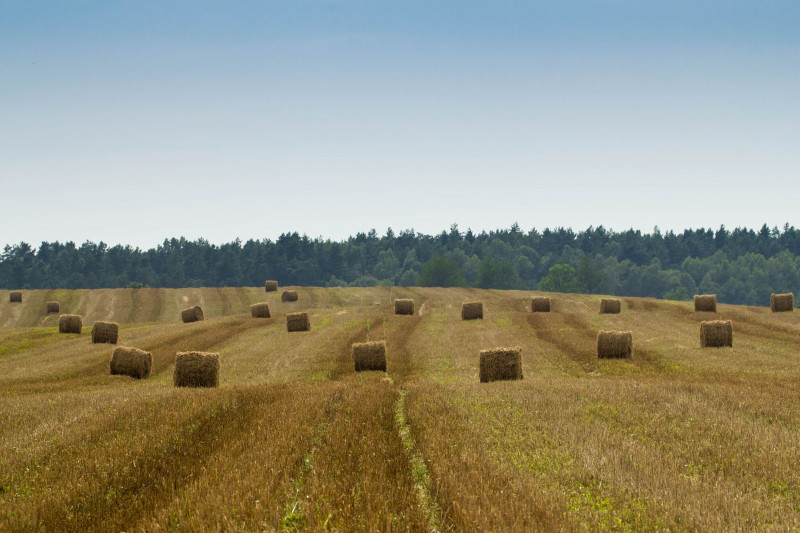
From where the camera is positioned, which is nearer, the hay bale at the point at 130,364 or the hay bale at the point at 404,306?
the hay bale at the point at 130,364

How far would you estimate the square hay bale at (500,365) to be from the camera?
75.6ft

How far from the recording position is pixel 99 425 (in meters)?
12.1

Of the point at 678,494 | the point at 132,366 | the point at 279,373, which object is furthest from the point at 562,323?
the point at 678,494

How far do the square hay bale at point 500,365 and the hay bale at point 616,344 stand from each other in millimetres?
7158

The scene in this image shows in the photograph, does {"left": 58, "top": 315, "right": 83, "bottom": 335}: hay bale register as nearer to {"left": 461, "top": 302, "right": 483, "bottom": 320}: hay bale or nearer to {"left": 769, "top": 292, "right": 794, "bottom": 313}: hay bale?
{"left": 461, "top": 302, "right": 483, "bottom": 320}: hay bale

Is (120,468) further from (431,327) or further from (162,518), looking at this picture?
(431,327)

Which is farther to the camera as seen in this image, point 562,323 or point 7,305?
point 7,305

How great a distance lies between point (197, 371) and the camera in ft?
72.5

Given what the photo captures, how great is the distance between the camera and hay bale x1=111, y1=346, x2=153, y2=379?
1005 inches

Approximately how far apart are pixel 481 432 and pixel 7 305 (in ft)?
239

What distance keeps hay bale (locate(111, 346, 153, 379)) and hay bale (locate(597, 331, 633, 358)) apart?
20874 mm

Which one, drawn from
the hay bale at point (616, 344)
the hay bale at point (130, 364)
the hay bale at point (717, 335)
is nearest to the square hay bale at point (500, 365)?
the hay bale at point (616, 344)

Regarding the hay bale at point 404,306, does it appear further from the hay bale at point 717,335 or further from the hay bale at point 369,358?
the hay bale at point 717,335

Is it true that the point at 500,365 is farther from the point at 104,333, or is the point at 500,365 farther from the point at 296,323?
the point at 104,333
